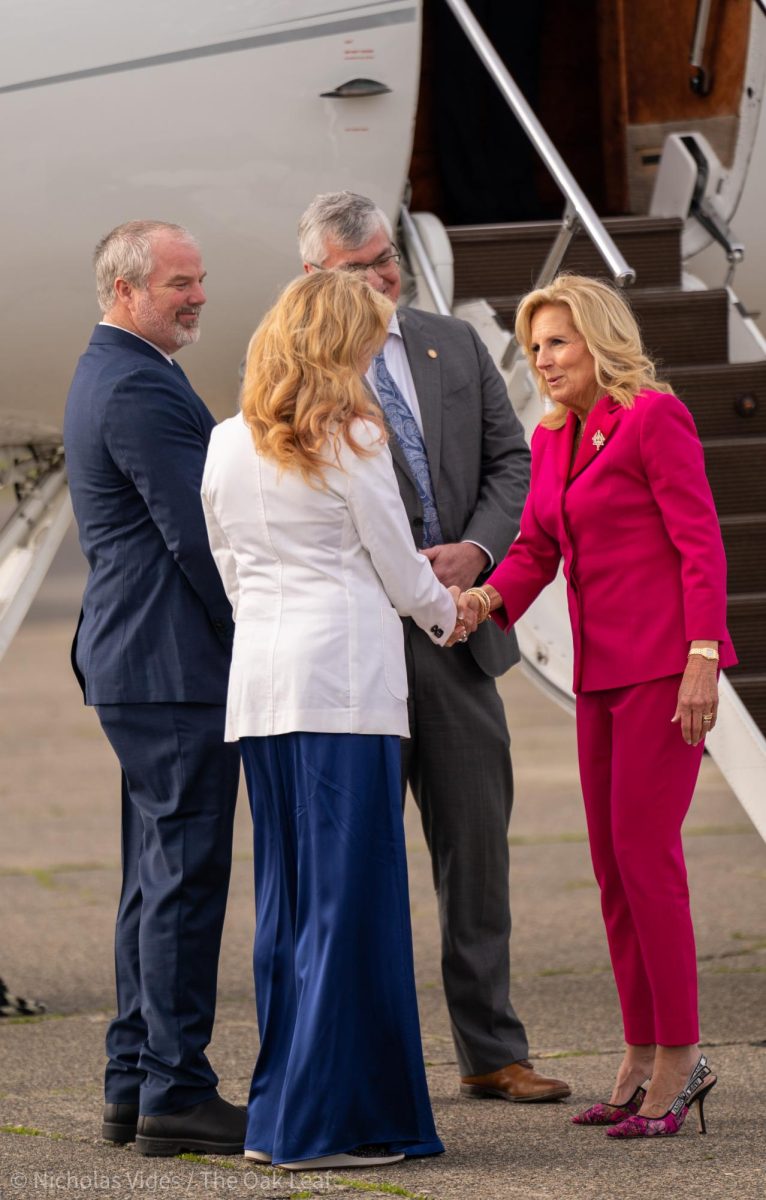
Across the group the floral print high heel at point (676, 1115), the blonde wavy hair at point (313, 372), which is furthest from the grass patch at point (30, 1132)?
the blonde wavy hair at point (313, 372)

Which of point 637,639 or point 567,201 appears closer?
point 637,639

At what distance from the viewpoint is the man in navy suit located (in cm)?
367

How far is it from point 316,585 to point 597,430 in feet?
2.46

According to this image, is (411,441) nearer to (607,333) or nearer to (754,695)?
(607,333)

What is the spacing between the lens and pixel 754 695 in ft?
→ 15.2

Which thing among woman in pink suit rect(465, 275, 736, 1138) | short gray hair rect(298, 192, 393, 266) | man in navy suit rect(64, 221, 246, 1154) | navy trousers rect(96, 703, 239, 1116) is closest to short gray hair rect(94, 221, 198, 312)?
man in navy suit rect(64, 221, 246, 1154)

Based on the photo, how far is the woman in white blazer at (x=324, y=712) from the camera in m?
3.33

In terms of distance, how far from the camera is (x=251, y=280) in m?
5.29

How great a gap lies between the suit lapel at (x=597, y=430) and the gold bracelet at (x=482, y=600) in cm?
32

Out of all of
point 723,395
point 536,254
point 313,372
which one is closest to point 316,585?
point 313,372

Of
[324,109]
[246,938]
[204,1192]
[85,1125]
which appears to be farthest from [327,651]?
[246,938]

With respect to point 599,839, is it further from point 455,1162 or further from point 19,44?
point 19,44

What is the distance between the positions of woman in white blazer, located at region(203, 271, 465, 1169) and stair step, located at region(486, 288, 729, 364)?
6.67 feet

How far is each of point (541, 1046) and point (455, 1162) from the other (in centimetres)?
134
